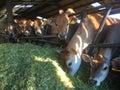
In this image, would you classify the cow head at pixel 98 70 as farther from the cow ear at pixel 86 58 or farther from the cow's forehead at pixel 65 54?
the cow's forehead at pixel 65 54

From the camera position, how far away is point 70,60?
5219 millimetres

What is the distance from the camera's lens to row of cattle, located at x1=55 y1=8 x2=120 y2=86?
4523 mm

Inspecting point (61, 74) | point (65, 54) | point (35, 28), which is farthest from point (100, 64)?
point (35, 28)

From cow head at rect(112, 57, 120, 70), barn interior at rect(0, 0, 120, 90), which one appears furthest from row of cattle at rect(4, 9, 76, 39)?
cow head at rect(112, 57, 120, 70)

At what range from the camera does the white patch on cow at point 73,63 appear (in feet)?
16.4

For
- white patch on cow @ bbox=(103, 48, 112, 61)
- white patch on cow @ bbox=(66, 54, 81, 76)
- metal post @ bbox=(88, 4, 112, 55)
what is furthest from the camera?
white patch on cow @ bbox=(66, 54, 81, 76)

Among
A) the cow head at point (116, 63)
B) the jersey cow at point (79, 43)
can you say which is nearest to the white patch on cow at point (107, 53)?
the cow head at point (116, 63)

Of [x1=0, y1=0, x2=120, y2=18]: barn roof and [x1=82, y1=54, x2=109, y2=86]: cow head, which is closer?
[x1=82, y1=54, x2=109, y2=86]: cow head

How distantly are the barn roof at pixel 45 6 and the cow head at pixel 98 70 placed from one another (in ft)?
9.58

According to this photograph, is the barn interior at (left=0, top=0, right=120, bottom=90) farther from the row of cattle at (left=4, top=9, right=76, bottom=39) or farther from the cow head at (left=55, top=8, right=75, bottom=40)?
the row of cattle at (left=4, top=9, right=76, bottom=39)

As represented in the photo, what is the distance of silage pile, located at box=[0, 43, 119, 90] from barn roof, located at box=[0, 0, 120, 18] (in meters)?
2.99

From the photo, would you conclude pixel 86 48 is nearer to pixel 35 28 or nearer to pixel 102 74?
pixel 102 74

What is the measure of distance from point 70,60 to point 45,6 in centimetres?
577

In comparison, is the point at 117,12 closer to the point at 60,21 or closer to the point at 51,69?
the point at 51,69
